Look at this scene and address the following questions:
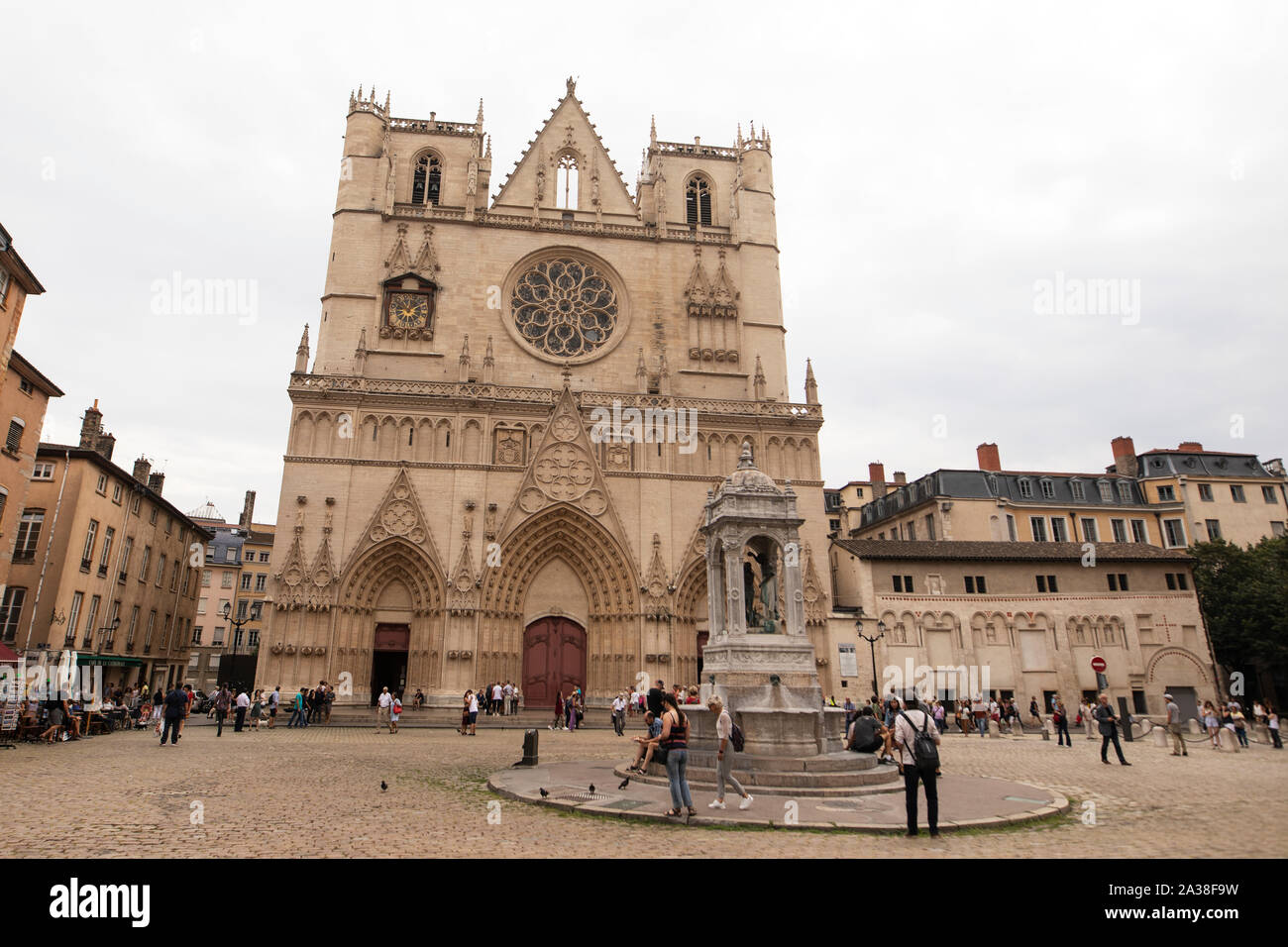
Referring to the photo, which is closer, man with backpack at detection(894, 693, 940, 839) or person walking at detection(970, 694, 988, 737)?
man with backpack at detection(894, 693, 940, 839)

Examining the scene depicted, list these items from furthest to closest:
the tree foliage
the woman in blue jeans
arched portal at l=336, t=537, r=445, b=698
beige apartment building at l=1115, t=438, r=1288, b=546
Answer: beige apartment building at l=1115, t=438, r=1288, b=546, the tree foliage, arched portal at l=336, t=537, r=445, b=698, the woman in blue jeans

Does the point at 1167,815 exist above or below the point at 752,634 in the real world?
below

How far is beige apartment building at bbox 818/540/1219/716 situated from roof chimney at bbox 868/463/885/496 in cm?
1524

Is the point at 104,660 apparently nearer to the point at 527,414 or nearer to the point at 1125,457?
the point at 527,414

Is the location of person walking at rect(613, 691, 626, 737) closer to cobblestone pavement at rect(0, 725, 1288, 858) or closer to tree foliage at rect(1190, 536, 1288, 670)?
cobblestone pavement at rect(0, 725, 1288, 858)

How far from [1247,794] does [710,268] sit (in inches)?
1111

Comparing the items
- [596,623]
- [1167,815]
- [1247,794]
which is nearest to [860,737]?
[1167,815]

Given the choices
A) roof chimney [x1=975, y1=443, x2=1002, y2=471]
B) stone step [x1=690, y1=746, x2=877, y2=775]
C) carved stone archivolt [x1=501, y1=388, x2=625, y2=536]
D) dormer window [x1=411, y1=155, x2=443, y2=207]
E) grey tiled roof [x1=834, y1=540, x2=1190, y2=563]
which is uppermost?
dormer window [x1=411, y1=155, x2=443, y2=207]

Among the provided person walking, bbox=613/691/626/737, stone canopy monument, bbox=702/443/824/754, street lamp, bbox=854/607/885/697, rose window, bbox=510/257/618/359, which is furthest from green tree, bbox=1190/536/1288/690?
stone canopy monument, bbox=702/443/824/754

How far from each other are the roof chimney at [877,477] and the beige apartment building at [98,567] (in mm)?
40274

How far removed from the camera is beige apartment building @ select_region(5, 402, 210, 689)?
80.8 feet

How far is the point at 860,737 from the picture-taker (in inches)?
487

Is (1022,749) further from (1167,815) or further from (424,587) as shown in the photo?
(424,587)
